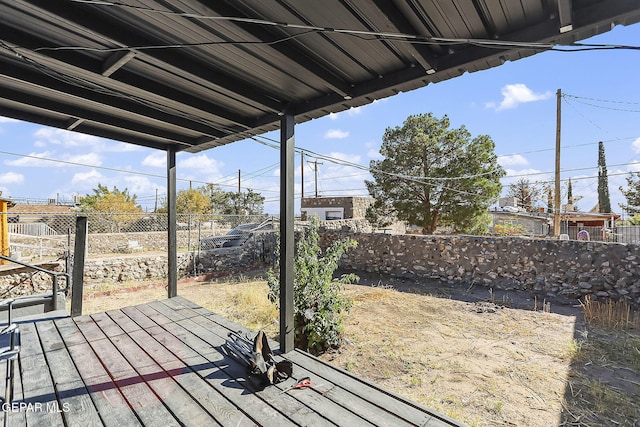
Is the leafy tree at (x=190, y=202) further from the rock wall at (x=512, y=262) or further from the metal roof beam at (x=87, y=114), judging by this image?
the metal roof beam at (x=87, y=114)

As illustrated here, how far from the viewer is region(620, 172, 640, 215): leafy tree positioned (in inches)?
698

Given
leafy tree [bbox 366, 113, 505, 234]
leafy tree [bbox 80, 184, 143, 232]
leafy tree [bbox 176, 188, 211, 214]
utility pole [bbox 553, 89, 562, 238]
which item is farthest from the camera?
leafy tree [bbox 176, 188, 211, 214]

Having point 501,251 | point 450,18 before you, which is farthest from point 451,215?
point 450,18

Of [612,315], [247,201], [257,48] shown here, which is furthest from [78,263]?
[247,201]

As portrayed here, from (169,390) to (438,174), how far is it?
10.6 meters

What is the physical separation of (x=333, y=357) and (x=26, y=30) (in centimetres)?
382

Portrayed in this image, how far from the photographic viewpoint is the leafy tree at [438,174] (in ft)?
34.0

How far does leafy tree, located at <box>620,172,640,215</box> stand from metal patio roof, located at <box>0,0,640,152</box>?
2375cm

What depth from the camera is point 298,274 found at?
357cm

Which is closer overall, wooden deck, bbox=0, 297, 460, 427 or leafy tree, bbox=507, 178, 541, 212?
wooden deck, bbox=0, 297, 460, 427

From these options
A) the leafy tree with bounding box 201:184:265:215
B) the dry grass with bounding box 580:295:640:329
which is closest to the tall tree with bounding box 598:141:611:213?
the dry grass with bounding box 580:295:640:329

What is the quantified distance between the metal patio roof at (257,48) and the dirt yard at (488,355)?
2729 mm

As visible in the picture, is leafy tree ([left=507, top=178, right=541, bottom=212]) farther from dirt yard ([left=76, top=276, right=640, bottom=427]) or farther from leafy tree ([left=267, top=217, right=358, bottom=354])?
leafy tree ([left=267, top=217, right=358, bottom=354])

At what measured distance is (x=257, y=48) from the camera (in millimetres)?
1745
